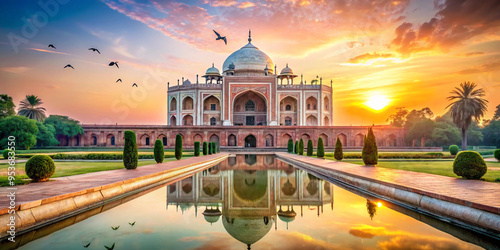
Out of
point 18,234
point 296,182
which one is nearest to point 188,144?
point 296,182

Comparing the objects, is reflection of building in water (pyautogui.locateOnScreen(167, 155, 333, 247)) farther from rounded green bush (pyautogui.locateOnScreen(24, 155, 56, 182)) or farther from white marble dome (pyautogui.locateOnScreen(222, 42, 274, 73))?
white marble dome (pyautogui.locateOnScreen(222, 42, 274, 73))

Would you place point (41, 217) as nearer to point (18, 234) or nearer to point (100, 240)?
point (18, 234)

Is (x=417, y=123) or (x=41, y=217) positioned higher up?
(x=417, y=123)

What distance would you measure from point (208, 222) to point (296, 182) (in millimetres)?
3724

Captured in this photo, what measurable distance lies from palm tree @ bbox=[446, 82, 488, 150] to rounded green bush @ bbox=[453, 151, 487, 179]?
1817cm

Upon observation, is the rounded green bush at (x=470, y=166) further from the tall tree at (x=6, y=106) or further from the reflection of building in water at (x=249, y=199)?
the tall tree at (x=6, y=106)

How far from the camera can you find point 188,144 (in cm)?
2634

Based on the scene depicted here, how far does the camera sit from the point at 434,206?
4234mm

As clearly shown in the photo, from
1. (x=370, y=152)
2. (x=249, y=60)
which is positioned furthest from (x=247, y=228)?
(x=249, y=60)

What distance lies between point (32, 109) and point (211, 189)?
2659cm

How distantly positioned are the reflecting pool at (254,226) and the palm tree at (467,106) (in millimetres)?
20346

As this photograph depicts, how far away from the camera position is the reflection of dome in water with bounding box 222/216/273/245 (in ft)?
11.2

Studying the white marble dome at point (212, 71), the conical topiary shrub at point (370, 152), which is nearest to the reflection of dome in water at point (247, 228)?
the conical topiary shrub at point (370, 152)

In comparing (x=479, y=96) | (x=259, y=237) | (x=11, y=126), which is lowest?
(x=259, y=237)
